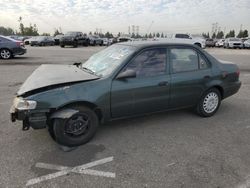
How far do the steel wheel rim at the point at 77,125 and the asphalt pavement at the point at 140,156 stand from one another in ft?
0.82

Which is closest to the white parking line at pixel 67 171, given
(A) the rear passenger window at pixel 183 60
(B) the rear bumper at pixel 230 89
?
(A) the rear passenger window at pixel 183 60

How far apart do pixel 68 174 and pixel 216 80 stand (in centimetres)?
345

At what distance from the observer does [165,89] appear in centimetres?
420

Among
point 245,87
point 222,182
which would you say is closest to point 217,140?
point 222,182

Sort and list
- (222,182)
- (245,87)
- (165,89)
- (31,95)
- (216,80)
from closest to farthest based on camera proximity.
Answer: (222,182)
(31,95)
(165,89)
(216,80)
(245,87)

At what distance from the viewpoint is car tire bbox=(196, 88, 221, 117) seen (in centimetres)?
479

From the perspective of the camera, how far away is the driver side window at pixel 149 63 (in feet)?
13.0

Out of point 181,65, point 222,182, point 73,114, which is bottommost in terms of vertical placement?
point 222,182

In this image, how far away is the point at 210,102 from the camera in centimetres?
487

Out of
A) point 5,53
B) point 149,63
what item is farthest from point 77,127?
point 5,53

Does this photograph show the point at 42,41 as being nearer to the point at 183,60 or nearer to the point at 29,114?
the point at 183,60

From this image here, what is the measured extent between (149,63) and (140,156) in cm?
163

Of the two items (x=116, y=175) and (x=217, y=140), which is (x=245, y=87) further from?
(x=116, y=175)

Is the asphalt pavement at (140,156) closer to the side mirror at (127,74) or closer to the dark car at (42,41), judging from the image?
the side mirror at (127,74)
